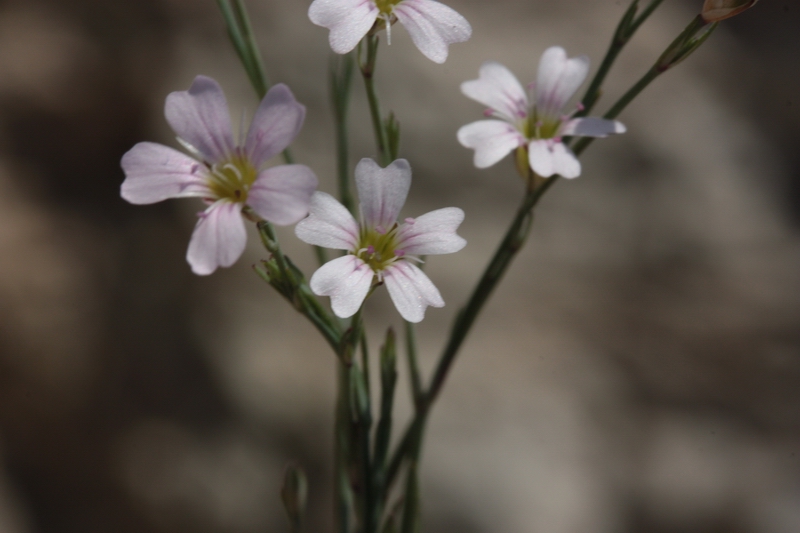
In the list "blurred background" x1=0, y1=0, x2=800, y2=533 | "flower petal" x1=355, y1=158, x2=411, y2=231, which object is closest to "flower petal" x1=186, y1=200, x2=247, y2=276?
"flower petal" x1=355, y1=158, x2=411, y2=231

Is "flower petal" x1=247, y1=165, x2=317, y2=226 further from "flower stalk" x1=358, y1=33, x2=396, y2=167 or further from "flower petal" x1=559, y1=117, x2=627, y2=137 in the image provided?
"flower petal" x1=559, y1=117, x2=627, y2=137

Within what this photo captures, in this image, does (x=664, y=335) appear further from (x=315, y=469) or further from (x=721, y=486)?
(x=315, y=469)

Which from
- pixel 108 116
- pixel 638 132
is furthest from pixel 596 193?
pixel 108 116

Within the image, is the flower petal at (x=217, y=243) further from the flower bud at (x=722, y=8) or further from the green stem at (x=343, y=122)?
the flower bud at (x=722, y=8)

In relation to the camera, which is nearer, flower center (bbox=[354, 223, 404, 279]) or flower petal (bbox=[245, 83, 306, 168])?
flower petal (bbox=[245, 83, 306, 168])

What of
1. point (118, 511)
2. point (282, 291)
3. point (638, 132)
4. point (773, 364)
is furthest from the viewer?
point (638, 132)
